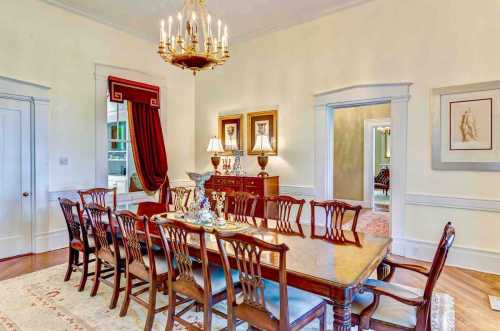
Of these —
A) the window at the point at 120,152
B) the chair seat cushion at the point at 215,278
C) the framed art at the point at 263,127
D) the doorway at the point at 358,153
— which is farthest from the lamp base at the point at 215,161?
the doorway at the point at 358,153

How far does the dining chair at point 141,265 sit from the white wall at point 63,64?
2619 mm

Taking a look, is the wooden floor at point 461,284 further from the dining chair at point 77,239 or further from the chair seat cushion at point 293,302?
the chair seat cushion at point 293,302

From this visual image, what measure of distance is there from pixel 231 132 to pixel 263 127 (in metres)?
0.74

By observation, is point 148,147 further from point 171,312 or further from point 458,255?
point 458,255

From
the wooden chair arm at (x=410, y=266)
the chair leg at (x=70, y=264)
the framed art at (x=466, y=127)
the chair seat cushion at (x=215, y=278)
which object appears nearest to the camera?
the wooden chair arm at (x=410, y=266)

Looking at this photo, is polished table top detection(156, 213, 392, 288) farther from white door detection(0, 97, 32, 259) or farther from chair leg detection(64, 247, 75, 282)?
white door detection(0, 97, 32, 259)

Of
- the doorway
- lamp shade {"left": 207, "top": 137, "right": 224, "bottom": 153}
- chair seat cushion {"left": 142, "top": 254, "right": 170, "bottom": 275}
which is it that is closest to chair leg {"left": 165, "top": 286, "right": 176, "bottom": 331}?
chair seat cushion {"left": 142, "top": 254, "right": 170, "bottom": 275}

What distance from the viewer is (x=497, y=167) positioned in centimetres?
349

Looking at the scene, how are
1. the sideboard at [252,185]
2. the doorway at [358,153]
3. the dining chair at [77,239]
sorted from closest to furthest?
the dining chair at [77,239], the sideboard at [252,185], the doorway at [358,153]

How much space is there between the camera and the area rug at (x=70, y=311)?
96.2 inches

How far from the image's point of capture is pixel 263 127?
17.6 feet

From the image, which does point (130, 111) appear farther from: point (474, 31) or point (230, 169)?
point (474, 31)

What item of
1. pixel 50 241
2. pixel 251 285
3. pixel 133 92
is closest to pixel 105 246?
pixel 251 285

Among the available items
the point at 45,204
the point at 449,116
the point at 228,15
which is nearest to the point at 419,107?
the point at 449,116
